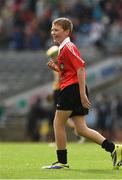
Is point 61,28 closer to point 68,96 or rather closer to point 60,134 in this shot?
point 68,96

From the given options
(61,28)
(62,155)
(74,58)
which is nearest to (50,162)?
(62,155)

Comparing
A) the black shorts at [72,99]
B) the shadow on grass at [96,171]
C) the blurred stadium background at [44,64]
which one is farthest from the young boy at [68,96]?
the blurred stadium background at [44,64]

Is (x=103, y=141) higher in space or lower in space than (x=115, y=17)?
lower

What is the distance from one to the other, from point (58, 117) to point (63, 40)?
1.09 meters

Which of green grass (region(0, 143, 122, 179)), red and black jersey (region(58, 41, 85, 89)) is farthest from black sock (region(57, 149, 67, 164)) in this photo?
red and black jersey (region(58, 41, 85, 89))

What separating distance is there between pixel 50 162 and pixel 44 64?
15.4m

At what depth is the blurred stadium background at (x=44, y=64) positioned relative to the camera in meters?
26.7

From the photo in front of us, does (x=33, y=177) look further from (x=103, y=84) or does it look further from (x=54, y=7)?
(x=54, y=7)

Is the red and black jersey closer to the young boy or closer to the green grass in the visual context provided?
the young boy

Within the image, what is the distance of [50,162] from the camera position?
1346 cm

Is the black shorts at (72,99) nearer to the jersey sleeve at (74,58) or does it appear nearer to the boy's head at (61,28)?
the jersey sleeve at (74,58)

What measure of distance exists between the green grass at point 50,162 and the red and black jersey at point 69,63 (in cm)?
127

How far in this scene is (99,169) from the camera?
38.9 feet

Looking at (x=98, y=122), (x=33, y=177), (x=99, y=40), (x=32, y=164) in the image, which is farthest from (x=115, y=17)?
(x=33, y=177)
